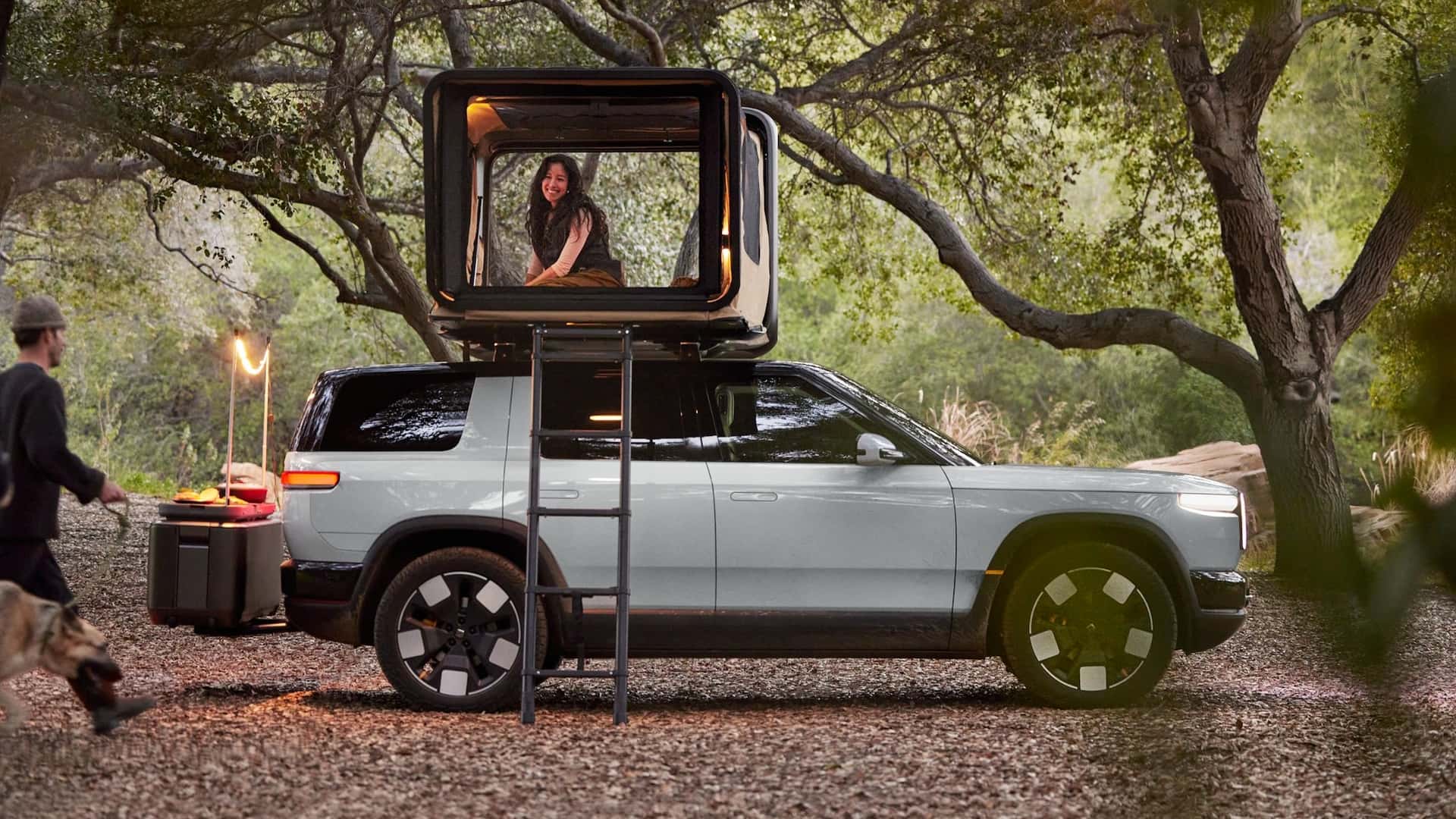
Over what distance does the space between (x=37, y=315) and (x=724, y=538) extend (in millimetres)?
3093

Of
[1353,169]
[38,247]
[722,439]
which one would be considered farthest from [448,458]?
[38,247]

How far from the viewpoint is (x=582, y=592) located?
7.16 m

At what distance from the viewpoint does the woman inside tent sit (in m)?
7.92

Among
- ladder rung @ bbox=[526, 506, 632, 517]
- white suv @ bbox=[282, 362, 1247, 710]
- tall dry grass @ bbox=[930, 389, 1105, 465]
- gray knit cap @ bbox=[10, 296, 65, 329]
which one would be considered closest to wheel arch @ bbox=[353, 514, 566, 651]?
white suv @ bbox=[282, 362, 1247, 710]

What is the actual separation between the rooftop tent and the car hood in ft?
4.24

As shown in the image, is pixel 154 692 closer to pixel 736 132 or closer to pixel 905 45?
pixel 736 132

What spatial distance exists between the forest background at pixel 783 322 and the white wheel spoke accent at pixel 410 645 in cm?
459

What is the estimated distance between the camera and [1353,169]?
1225 millimetres

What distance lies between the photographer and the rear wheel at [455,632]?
7309 mm

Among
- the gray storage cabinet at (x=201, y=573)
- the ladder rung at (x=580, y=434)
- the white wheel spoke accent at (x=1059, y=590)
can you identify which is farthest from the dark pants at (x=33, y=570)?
the white wheel spoke accent at (x=1059, y=590)

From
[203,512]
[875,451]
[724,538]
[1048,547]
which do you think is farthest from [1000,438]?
[203,512]

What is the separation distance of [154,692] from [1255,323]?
31.1 feet

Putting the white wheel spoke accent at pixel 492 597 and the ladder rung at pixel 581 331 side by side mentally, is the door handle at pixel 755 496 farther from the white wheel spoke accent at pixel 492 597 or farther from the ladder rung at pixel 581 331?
the white wheel spoke accent at pixel 492 597

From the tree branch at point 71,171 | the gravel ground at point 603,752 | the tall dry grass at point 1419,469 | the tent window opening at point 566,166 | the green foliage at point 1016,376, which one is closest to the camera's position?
the tall dry grass at point 1419,469
